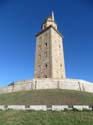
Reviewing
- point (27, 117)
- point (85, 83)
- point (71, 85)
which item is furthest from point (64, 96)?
point (27, 117)

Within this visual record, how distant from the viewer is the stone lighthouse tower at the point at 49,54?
170ft

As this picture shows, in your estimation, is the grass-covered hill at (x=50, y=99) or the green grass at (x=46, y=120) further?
the grass-covered hill at (x=50, y=99)

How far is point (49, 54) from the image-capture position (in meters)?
53.7

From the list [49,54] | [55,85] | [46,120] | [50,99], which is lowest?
[46,120]

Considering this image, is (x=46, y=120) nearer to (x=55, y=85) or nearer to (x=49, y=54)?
(x=55, y=85)

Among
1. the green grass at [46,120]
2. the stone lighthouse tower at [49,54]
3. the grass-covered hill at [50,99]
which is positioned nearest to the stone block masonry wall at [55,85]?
the grass-covered hill at [50,99]

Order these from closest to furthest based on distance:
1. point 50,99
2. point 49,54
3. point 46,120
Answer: point 46,120
point 50,99
point 49,54

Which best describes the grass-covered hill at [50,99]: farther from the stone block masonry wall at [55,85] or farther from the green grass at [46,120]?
the green grass at [46,120]

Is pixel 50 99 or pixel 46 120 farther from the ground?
pixel 50 99

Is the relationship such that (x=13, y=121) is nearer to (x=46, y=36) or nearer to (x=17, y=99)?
(x=17, y=99)

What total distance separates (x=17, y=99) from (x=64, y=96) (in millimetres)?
8732

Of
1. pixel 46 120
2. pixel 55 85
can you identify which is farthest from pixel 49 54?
pixel 46 120

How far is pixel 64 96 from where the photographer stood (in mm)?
32938

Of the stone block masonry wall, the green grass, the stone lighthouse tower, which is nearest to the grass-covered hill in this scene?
the stone block masonry wall
